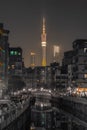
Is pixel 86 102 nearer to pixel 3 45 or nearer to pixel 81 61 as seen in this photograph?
pixel 81 61

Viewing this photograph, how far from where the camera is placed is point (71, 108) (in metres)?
108

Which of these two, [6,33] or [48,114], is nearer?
[48,114]

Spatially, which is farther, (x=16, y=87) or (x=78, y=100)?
(x=16, y=87)

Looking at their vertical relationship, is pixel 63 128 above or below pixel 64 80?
below

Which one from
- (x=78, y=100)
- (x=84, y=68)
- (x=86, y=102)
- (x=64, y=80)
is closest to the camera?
(x=86, y=102)

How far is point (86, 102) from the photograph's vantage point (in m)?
85.7

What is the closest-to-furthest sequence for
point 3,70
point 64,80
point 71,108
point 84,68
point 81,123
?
point 81,123 < point 71,108 < point 84,68 < point 3,70 < point 64,80

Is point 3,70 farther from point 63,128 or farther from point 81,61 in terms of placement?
point 63,128

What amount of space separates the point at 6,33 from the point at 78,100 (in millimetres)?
85130

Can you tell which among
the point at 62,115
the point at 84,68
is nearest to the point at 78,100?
the point at 62,115

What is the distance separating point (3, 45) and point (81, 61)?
152ft

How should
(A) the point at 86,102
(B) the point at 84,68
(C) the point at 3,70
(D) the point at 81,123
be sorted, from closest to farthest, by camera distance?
(D) the point at 81,123 → (A) the point at 86,102 → (B) the point at 84,68 → (C) the point at 3,70

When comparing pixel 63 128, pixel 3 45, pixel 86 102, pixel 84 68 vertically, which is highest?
pixel 3 45

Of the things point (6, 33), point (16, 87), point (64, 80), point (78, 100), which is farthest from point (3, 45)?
point (78, 100)
